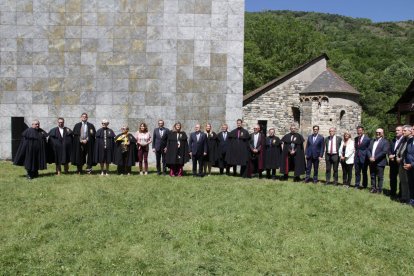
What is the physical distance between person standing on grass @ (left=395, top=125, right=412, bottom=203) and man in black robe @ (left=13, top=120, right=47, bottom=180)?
9.06 metres

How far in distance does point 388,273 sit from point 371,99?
1829 inches

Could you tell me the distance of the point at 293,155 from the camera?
12.2 meters

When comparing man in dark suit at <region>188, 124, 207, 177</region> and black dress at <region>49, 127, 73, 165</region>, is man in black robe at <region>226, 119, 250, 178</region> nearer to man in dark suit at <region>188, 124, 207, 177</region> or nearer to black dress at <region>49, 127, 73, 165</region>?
man in dark suit at <region>188, 124, 207, 177</region>

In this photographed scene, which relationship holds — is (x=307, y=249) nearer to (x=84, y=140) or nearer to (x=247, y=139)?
(x=247, y=139)

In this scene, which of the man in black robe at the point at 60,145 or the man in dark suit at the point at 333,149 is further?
the man in black robe at the point at 60,145

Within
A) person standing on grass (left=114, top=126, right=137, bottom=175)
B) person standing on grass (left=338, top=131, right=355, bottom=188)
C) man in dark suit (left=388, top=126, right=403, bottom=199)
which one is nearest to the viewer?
man in dark suit (left=388, top=126, right=403, bottom=199)

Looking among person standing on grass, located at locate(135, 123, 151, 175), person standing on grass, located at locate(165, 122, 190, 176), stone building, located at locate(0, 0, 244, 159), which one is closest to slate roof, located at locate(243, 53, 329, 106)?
stone building, located at locate(0, 0, 244, 159)

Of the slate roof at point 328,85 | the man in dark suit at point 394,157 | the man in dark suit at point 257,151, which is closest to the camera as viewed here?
the man in dark suit at point 394,157

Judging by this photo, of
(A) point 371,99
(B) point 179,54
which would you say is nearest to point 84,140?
(B) point 179,54

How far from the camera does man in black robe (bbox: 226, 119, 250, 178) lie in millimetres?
12328

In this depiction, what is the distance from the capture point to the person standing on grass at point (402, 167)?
10.0 meters

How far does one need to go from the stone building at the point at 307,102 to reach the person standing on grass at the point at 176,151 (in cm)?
1438

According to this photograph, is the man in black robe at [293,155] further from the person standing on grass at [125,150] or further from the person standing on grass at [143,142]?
the person standing on grass at [125,150]

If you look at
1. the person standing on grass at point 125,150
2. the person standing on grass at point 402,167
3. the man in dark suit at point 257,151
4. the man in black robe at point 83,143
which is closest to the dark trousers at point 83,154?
the man in black robe at point 83,143
